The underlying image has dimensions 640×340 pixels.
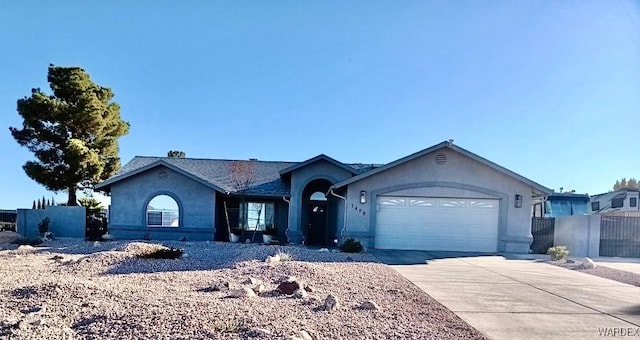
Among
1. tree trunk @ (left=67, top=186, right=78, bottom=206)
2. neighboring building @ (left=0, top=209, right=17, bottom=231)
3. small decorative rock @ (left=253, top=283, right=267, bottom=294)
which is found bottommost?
neighboring building @ (left=0, top=209, right=17, bottom=231)

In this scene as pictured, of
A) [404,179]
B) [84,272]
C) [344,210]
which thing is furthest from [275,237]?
[84,272]

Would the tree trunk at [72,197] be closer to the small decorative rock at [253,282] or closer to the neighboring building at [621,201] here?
the small decorative rock at [253,282]

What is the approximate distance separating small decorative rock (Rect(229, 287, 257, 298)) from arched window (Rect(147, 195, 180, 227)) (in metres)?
13.2

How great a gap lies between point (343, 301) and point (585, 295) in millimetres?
4869

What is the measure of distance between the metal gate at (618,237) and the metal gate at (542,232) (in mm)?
1855

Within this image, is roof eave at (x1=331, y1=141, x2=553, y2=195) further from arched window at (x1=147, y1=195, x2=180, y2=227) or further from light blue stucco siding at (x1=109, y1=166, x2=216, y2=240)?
arched window at (x1=147, y1=195, x2=180, y2=227)

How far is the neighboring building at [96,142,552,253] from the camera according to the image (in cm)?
1727

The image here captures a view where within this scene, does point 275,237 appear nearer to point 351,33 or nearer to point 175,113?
point 175,113

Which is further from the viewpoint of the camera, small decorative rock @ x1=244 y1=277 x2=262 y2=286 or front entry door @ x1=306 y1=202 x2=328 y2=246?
front entry door @ x1=306 y1=202 x2=328 y2=246

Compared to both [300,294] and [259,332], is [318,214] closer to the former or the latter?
[300,294]

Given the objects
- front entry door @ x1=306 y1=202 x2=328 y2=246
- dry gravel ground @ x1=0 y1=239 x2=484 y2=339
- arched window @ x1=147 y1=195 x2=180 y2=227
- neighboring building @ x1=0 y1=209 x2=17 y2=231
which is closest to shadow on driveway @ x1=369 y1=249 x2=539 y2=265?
dry gravel ground @ x1=0 y1=239 x2=484 y2=339

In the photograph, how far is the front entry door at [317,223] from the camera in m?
21.1

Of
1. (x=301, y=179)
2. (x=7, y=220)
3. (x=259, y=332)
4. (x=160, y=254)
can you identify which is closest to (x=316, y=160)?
(x=301, y=179)

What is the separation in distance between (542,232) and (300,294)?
15322 mm
